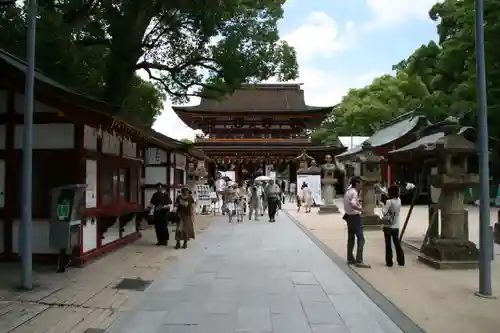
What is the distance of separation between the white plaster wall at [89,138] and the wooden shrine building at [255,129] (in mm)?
30158

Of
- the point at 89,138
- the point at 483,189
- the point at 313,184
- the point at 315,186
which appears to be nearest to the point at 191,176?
the point at 313,184

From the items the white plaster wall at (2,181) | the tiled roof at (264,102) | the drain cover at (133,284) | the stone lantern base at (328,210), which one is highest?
the tiled roof at (264,102)

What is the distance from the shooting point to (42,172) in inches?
364

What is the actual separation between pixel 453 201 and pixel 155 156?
1107cm

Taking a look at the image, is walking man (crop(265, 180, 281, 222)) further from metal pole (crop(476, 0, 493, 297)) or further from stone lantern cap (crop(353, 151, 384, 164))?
metal pole (crop(476, 0, 493, 297))

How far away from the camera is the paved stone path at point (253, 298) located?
19.0 ft

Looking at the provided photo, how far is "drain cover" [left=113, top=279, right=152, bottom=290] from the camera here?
7704 mm

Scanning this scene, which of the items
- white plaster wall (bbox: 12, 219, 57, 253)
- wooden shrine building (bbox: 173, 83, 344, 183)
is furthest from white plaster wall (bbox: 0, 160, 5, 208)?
wooden shrine building (bbox: 173, 83, 344, 183)

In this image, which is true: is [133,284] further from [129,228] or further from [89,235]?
[129,228]

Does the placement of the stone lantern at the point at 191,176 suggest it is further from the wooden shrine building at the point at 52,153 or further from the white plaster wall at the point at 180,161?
the wooden shrine building at the point at 52,153

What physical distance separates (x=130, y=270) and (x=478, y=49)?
22.2ft

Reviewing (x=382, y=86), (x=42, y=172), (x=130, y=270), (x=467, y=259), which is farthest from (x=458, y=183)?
(x=382, y=86)

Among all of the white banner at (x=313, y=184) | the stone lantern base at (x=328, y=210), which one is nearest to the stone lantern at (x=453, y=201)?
the stone lantern base at (x=328, y=210)

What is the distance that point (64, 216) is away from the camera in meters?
8.41
